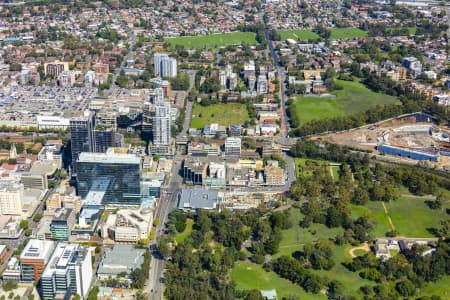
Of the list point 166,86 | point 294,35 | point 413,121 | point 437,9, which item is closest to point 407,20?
point 437,9

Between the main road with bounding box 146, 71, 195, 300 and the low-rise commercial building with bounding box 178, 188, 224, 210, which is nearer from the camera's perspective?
the main road with bounding box 146, 71, 195, 300

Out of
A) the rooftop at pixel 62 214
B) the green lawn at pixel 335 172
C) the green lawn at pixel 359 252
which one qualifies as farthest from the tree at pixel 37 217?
the green lawn at pixel 335 172

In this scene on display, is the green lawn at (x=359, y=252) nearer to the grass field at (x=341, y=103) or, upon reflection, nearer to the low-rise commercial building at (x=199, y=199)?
the low-rise commercial building at (x=199, y=199)

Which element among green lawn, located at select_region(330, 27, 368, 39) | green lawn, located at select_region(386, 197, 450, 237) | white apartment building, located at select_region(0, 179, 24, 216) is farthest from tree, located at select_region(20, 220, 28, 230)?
green lawn, located at select_region(330, 27, 368, 39)

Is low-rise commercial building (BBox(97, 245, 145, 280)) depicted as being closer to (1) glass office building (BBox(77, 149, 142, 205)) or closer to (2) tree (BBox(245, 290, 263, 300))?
(1) glass office building (BBox(77, 149, 142, 205))

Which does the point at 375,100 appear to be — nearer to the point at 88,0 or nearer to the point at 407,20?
the point at 407,20
